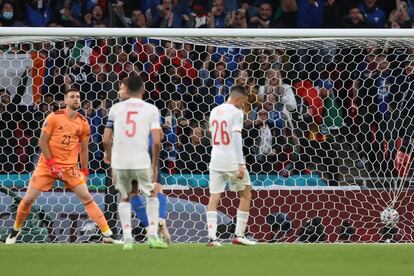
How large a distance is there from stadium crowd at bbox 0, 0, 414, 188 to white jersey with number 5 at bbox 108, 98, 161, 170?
3208 mm

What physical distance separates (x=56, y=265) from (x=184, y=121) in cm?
536

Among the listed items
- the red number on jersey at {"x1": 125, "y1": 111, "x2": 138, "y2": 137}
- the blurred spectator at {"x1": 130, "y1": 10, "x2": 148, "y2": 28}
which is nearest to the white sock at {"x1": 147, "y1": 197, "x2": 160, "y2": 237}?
the red number on jersey at {"x1": 125, "y1": 111, "x2": 138, "y2": 137}

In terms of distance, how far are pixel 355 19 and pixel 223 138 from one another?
6185 millimetres

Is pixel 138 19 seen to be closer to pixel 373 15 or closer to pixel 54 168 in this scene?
pixel 373 15

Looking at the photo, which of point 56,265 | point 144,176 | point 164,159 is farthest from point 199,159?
point 56,265

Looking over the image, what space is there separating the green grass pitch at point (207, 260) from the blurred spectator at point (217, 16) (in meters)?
6.46

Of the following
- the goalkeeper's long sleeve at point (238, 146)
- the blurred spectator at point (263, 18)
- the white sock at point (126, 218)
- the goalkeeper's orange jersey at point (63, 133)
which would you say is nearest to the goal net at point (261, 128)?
the goalkeeper's orange jersey at point (63, 133)

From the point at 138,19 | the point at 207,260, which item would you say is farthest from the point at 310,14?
the point at 207,260

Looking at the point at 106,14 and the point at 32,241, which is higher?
the point at 106,14

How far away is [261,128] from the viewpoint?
1677 centimetres

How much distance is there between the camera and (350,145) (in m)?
16.8

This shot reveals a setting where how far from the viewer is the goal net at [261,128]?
16.6 meters

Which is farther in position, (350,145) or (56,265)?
(350,145)

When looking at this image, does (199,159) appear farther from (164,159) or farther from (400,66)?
(400,66)
